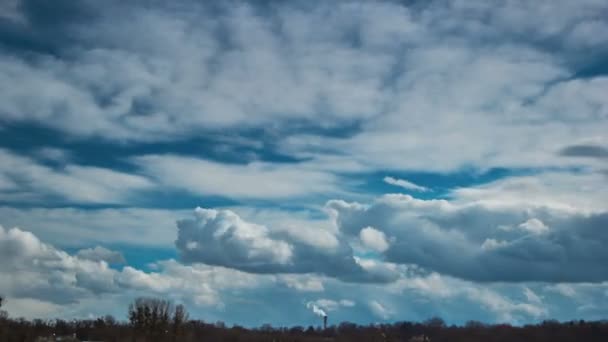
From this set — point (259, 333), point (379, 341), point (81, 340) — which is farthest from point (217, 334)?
point (81, 340)

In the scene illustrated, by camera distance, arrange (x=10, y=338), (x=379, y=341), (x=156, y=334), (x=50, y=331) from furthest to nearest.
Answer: (x=379, y=341) → (x=50, y=331) → (x=156, y=334) → (x=10, y=338)

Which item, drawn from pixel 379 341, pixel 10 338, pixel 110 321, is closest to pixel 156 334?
pixel 10 338

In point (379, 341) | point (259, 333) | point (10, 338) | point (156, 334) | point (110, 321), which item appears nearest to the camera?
point (10, 338)

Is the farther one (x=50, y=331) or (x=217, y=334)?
(x=217, y=334)

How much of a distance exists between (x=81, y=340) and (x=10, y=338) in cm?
5367

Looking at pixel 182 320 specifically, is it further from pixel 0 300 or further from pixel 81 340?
pixel 81 340

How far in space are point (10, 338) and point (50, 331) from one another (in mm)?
47720

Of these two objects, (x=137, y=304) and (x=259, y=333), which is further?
(x=259, y=333)

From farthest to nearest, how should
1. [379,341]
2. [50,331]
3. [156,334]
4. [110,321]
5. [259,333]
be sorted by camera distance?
[259,333], [379,341], [110,321], [50,331], [156,334]

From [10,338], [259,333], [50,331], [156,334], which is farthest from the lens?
[259,333]

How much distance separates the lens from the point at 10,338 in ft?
267

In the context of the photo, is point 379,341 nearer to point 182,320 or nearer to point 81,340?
point 81,340

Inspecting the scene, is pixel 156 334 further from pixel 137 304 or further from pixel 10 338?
pixel 10 338

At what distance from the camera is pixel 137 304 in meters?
91.9
